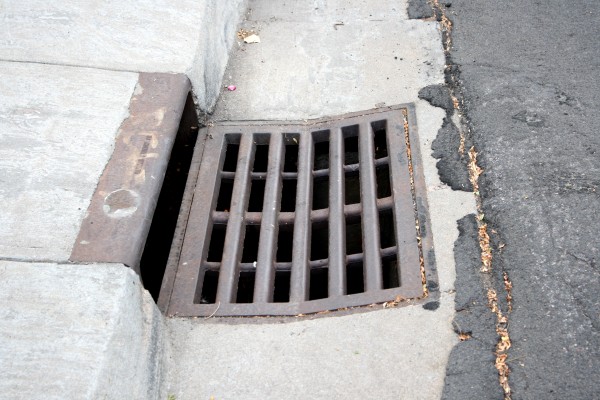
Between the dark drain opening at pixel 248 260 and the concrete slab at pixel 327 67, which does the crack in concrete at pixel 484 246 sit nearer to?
the concrete slab at pixel 327 67

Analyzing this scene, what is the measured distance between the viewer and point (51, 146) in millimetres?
2209

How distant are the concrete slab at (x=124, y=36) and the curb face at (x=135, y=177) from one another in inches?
5.7

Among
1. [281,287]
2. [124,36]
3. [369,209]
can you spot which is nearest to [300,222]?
[369,209]

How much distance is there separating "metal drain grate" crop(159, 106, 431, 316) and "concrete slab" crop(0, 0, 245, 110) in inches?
13.4

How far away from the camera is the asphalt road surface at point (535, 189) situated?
5.70 ft

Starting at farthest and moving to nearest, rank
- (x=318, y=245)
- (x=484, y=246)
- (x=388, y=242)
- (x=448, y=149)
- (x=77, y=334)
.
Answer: (x=318, y=245) < (x=388, y=242) < (x=448, y=149) < (x=484, y=246) < (x=77, y=334)

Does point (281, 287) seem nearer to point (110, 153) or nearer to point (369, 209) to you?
point (369, 209)

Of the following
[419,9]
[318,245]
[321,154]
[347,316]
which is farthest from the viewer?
[419,9]

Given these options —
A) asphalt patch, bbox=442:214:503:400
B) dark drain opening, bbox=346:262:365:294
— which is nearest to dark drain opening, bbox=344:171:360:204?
dark drain opening, bbox=346:262:365:294

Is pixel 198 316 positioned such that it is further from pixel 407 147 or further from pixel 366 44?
pixel 366 44

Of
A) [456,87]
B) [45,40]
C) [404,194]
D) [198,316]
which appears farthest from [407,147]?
[45,40]

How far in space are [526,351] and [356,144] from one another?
52.1 inches

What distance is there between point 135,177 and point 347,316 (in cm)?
92

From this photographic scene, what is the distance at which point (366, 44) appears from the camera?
303 centimetres
